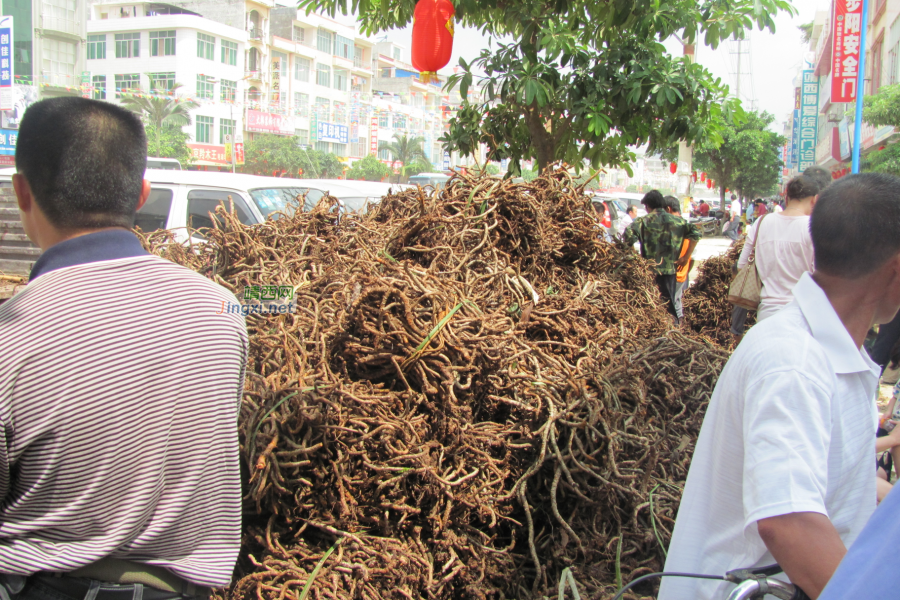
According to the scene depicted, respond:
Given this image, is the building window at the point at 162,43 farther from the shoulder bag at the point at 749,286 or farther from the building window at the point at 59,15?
the shoulder bag at the point at 749,286

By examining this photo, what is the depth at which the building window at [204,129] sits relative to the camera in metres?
49.7

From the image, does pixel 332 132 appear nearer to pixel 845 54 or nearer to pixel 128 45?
pixel 128 45

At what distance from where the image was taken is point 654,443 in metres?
A: 2.52

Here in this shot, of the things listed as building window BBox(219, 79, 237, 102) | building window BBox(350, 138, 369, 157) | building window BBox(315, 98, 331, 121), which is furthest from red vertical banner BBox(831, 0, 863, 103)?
building window BBox(350, 138, 369, 157)

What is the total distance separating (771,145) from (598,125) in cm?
4165

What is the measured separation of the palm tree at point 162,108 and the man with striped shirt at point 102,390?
44.3m

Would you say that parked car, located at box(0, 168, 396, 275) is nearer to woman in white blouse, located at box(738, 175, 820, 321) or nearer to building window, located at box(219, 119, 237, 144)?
woman in white blouse, located at box(738, 175, 820, 321)

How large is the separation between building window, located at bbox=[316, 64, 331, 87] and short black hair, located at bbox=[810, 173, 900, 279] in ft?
236

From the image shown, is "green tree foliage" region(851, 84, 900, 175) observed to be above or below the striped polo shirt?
above

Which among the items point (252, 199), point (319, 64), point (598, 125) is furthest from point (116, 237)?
point (319, 64)

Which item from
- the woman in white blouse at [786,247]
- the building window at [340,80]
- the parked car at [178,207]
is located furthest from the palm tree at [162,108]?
the woman in white blouse at [786,247]

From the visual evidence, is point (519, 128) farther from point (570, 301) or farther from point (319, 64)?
point (319, 64)

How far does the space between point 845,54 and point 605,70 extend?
11457 mm

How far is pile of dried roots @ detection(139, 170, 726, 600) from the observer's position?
81.8 inches
